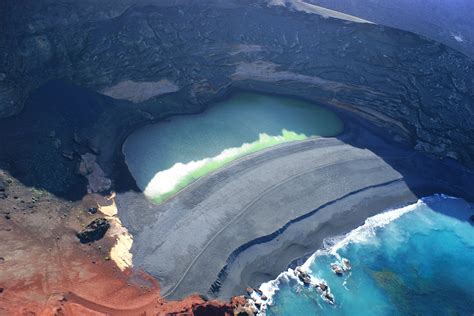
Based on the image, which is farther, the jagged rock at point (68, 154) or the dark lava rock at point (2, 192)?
the jagged rock at point (68, 154)

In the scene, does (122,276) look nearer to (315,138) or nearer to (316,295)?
(316,295)

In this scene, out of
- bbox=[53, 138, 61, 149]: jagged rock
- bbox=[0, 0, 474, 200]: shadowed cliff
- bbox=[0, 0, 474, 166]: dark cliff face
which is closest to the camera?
bbox=[53, 138, 61, 149]: jagged rock

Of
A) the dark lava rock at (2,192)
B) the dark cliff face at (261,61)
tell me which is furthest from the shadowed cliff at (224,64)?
the dark lava rock at (2,192)

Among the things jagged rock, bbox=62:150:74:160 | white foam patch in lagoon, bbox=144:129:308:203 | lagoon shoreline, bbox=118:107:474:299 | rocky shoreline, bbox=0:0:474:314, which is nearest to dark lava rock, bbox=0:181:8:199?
rocky shoreline, bbox=0:0:474:314

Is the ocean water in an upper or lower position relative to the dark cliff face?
lower

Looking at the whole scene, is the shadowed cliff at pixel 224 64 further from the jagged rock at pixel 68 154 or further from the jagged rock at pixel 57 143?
the jagged rock at pixel 68 154

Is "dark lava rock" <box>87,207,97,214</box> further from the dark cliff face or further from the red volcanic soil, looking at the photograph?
the dark cliff face
